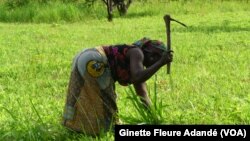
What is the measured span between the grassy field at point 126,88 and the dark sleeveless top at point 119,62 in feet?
1.13

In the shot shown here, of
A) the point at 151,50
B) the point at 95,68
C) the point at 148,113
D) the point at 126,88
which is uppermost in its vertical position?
the point at 151,50

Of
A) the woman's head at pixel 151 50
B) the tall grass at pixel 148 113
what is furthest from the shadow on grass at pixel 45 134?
Answer: the woman's head at pixel 151 50

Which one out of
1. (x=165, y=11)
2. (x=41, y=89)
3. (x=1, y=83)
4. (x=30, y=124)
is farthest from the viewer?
(x=165, y=11)

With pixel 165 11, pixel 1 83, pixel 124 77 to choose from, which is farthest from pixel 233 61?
pixel 165 11

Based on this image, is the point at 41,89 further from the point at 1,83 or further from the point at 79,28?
the point at 79,28

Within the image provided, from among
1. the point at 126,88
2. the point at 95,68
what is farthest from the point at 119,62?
the point at 126,88

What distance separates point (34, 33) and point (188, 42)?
5168mm

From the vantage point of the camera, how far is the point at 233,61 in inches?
351

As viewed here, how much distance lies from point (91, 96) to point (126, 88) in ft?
7.74

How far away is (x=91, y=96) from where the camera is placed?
4.43 meters

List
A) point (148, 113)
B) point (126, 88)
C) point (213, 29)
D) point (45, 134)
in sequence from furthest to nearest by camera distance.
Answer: point (213, 29) → point (126, 88) → point (45, 134) → point (148, 113)

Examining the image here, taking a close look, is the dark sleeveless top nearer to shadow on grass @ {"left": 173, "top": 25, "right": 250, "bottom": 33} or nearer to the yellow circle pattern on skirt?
the yellow circle pattern on skirt

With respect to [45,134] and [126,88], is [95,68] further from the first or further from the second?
[126,88]

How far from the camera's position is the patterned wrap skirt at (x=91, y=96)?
4395mm
